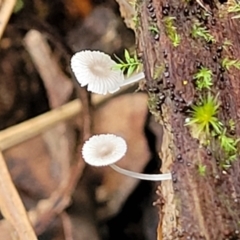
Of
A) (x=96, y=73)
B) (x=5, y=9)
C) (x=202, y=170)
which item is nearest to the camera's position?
(x=202, y=170)

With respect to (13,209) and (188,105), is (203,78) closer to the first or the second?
(188,105)

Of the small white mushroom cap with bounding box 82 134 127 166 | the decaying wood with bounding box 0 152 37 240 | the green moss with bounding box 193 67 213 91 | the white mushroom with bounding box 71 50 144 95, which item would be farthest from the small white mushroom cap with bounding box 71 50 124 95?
the decaying wood with bounding box 0 152 37 240

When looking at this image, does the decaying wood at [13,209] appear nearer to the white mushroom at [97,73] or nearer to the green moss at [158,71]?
the white mushroom at [97,73]

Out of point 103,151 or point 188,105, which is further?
point 103,151

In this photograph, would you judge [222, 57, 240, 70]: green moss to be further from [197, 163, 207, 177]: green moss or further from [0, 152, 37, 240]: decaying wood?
[0, 152, 37, 240]: decaying wood

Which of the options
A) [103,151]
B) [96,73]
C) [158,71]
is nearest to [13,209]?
[103,151]

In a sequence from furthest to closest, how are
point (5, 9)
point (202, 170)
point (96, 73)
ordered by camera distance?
1. point (5, 9)
2. point (96, 73)
3. point (202, 170)

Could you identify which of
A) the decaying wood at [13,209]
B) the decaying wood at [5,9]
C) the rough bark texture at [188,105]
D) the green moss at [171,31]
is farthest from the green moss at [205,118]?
the decaying wood at [5,9]
